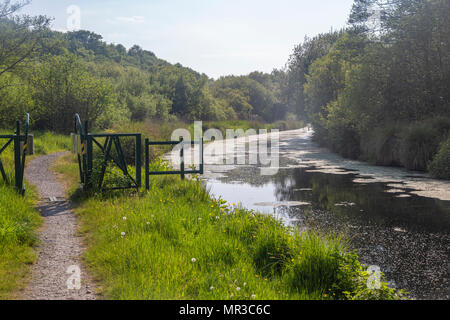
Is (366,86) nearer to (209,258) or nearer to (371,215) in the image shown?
(371,215)

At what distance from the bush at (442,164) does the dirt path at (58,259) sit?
1407cm

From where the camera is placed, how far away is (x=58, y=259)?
596 cm

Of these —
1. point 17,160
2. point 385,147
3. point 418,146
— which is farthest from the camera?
point 385,147

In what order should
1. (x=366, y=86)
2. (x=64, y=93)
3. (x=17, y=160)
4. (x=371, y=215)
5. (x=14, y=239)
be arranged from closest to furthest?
(x=14, y=239)
(x=17, y=160)
(x=371, y=215)
(x=366, y=86)
(x=64, y=93)

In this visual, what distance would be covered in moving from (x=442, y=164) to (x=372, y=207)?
6.62 m

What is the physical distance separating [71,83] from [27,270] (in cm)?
2444

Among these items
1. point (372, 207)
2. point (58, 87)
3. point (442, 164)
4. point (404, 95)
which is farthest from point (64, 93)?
point (442, 164)

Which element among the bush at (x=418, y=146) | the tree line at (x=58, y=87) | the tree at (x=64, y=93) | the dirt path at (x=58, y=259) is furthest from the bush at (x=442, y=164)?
the tree at (x=64, y=93)

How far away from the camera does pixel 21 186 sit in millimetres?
9172

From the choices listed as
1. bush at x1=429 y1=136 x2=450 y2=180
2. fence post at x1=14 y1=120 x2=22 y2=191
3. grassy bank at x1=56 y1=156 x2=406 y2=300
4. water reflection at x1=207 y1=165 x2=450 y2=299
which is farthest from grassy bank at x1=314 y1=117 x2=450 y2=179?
fence post at x1=14 y1=120 x2=22 y2=191

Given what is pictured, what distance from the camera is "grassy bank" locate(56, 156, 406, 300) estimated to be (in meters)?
4.99

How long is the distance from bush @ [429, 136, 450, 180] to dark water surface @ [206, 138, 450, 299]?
296cm
